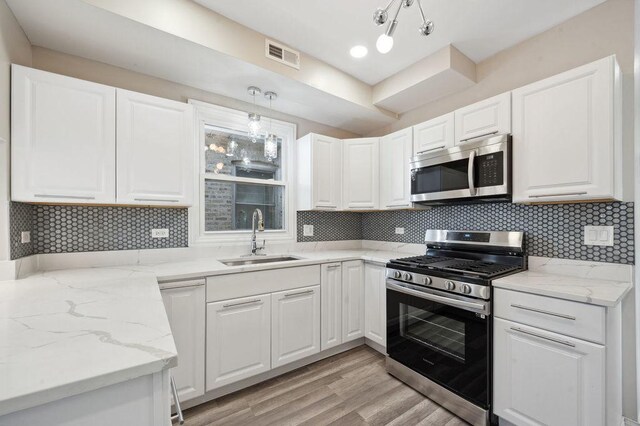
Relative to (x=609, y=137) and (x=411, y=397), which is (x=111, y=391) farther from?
(x=609, y=137)

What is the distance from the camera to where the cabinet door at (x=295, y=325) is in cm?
218

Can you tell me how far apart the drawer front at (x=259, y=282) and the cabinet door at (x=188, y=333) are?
10cm

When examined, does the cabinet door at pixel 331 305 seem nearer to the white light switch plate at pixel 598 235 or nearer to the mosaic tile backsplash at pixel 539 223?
the mosaic tile backsplash at pixel 539 223

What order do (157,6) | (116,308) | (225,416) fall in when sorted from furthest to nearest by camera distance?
1. (225,416)
2. (157,6)
3. (116,308)

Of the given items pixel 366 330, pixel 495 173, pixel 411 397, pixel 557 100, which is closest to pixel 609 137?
pixel 557 100

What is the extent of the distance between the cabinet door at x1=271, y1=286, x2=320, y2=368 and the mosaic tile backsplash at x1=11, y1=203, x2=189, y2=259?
102cm

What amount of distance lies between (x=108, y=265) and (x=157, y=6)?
1779mm

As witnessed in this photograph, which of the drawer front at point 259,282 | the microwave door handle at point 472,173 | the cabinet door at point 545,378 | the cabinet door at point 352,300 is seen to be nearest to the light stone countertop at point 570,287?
the cabinet door at point 545,378

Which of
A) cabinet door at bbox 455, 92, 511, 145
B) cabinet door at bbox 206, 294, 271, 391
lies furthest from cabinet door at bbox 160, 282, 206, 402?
cabinet door at bbox 455, 92, 511, 145

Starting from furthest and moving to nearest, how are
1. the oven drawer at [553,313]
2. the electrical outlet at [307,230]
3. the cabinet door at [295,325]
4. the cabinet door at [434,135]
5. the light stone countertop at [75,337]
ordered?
1. the electrical outlet at [307,230]
2. the cabinet door at [434,135]
3. the cabinet door at [295,325]
4. the oven drawer at [553,313]
5. the light stone countertop at [75,337]

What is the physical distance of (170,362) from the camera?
2.31 feet

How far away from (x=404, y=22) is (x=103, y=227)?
266cm

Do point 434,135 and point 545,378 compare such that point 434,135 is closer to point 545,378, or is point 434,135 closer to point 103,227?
point 545,378

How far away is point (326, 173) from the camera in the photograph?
2943 millimetres
